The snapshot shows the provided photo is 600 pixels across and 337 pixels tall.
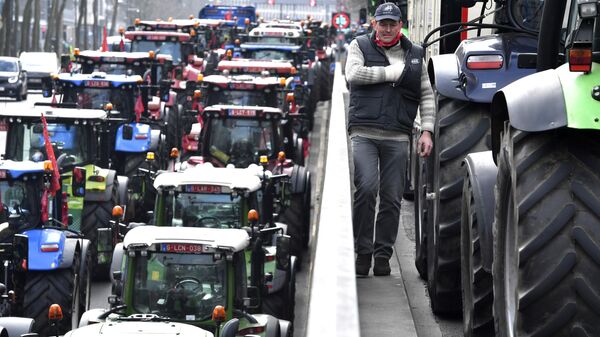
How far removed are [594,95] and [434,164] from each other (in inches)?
164

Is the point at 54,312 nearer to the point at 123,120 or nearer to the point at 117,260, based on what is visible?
the point at 117,260

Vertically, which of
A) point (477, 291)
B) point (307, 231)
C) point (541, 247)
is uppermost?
point (541, 247)

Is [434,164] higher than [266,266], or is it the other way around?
[434,164]

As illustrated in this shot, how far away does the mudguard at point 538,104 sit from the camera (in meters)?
7.05

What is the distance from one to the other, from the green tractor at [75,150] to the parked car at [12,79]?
32519 millimetres

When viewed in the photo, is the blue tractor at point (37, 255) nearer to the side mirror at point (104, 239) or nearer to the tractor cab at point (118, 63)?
the side mirror at point (104, 239)

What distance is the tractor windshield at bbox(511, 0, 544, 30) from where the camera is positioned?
11.1 meters

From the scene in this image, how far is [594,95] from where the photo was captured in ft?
23.1

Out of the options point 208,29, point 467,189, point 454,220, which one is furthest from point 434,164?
point 208,29

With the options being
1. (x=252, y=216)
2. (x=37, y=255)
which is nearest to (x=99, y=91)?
(x=37, y=255)

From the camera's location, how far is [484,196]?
9023mm

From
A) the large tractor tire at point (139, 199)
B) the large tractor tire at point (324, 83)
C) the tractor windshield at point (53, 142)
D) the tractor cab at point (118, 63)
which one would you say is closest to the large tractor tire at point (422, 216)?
the large tractor tire at point (139, 199)

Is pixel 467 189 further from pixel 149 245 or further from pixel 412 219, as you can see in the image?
pixel 412 219

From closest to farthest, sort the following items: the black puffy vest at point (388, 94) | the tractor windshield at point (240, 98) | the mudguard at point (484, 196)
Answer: the mudguard at point (484, 196), the black puffy vest at point (388, 94), the tractor windshield at point (240, 98)
